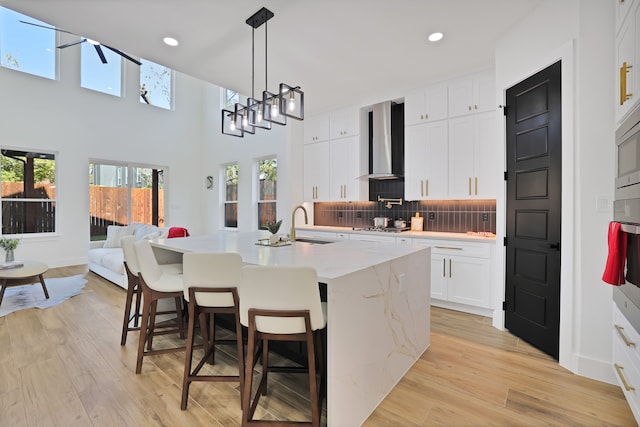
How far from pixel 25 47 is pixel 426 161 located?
7.51 metres

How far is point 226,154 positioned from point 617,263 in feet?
23.0

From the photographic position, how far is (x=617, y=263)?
65.4 inches

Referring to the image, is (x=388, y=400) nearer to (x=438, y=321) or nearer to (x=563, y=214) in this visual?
(x=438, y=321)

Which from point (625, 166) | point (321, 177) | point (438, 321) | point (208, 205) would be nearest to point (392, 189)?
point (321, 177)

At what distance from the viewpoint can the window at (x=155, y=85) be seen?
280 inches

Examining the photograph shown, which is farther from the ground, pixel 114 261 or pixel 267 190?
pixel 267 190

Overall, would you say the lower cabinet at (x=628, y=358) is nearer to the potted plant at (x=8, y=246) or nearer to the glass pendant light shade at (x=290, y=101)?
the glass pendant light shade at (x=290, y=101)

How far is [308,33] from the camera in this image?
3016 millimetres

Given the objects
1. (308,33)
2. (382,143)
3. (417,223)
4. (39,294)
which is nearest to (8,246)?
(39,294)

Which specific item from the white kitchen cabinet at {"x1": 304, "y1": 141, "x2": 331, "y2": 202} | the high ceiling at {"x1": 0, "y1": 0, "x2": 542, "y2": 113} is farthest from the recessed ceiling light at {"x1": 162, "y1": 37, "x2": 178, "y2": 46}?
the white kitchen cabinet at {"x1": 304, "y1": 141, "x2": 331, "y2": 202}

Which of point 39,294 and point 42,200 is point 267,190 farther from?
point 42,200

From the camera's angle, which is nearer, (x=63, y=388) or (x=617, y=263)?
(x=617, y=263)

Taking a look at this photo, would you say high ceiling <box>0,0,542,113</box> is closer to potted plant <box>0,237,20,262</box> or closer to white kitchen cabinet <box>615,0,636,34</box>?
white kitchen cabinet <box>615,0,636,34</box>

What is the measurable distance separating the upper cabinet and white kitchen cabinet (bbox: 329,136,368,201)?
3.18 metres
